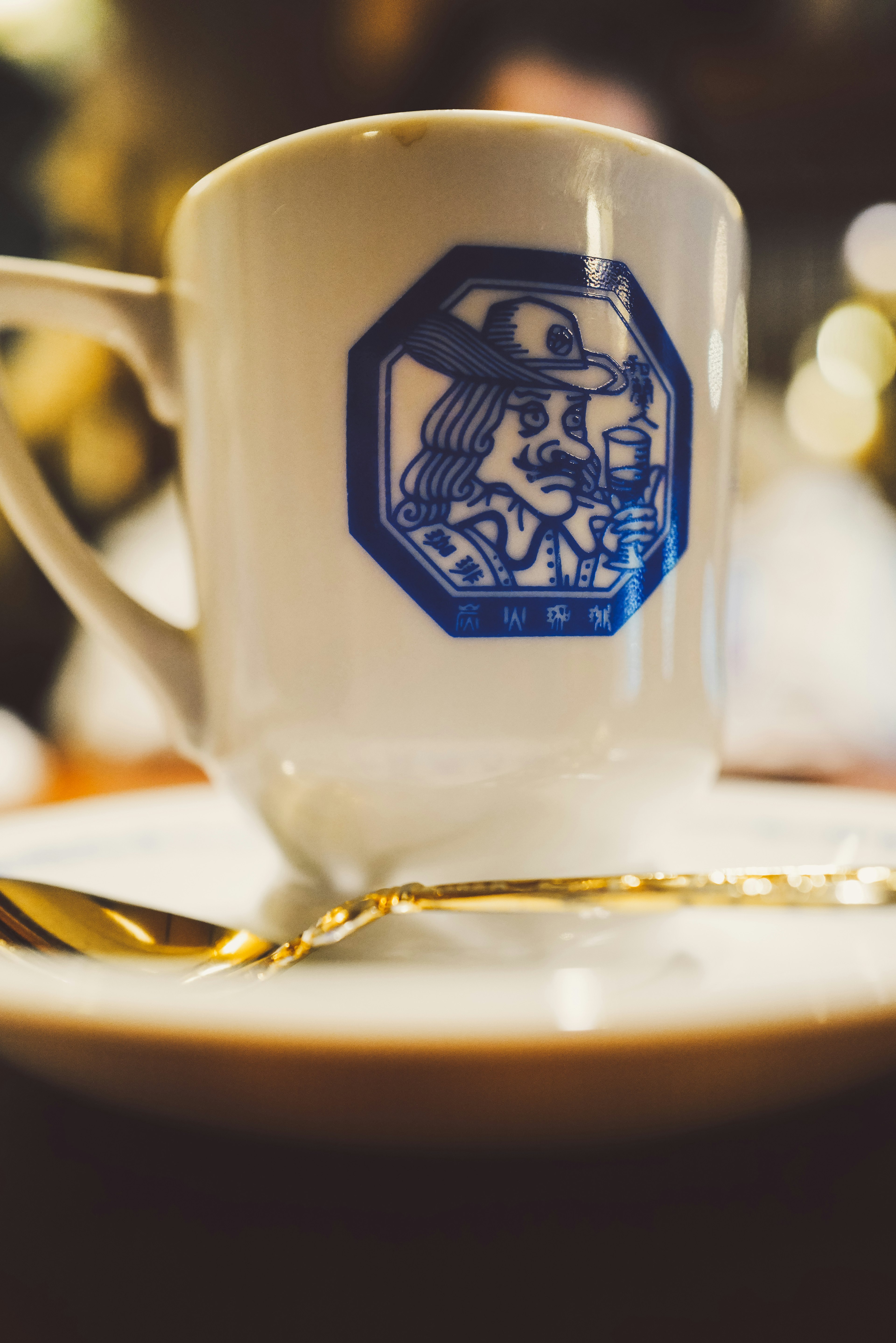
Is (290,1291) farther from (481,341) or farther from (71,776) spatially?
(71,776)

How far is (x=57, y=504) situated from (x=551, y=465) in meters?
0.23

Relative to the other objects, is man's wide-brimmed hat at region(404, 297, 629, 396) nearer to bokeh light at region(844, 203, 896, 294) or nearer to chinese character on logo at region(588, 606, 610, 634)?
chinese character on logo at region(588, 606, 610, 634)

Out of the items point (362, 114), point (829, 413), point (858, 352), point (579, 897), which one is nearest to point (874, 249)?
point (858, 352)

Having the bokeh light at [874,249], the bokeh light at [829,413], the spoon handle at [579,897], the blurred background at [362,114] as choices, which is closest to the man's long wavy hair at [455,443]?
the spoon handle at [579,897]

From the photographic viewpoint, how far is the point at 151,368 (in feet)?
1.33

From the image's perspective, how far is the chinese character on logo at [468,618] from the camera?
1.08ft

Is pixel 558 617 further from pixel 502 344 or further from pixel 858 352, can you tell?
pixel 858 352

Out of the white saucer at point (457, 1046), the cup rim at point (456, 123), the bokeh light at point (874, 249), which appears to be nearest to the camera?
the white saucer at point (457, 1046)

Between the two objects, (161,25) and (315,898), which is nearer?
(315,898)

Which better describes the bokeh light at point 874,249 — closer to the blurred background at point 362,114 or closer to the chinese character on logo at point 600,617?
the blurred background at point 362,114

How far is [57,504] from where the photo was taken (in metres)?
0.41

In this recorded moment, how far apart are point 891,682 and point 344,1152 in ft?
4.79

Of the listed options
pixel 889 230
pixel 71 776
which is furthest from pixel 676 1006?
pixel 889 230

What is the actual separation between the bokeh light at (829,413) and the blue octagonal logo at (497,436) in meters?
1.80
